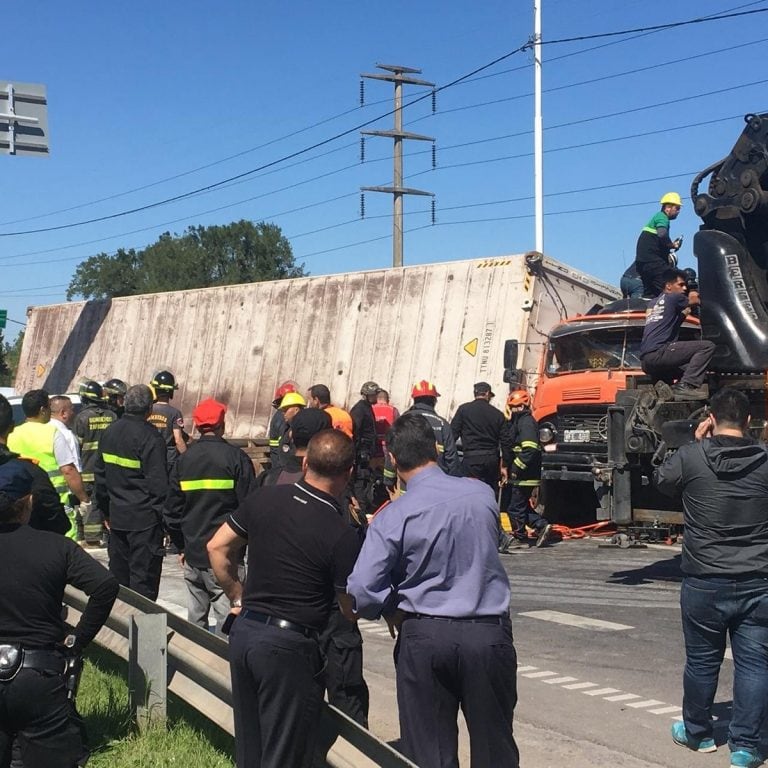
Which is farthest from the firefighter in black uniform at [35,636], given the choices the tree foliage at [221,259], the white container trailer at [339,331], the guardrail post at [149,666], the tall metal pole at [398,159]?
the tree foliage at [221,259]

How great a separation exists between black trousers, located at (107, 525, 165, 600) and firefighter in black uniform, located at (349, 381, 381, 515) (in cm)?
532

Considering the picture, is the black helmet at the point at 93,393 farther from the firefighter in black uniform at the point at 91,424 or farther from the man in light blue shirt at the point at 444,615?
the man in light blue shirt at the point at 444,615

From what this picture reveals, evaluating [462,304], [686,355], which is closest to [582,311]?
[462,304]

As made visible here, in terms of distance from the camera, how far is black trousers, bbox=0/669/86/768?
14.1ft

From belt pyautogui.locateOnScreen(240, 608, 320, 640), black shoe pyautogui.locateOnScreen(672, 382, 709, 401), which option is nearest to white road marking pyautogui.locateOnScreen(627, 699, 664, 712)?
belt pyautogui.locateOnScreen(240, 608, 320, 640)

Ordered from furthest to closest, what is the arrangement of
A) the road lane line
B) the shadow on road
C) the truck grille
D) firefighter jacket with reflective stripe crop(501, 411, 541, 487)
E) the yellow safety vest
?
1. the truck grille
2. firefighter jacket with reflective stripe crop(501, 411, 541, 487)
3. the shadow on road
4. the yellow safety vest
5. the road lane line

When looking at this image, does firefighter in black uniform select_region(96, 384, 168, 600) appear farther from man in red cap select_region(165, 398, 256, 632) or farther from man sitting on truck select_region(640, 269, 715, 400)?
man sitting on truck select_region(640, 269, 715, 400)

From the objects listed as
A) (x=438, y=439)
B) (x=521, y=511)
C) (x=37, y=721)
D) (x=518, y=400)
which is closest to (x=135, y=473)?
(x=37, y=721)

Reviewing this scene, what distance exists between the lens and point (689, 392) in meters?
10.4

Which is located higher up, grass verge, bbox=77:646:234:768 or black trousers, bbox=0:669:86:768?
black trousers, bbox=0:669:86:768

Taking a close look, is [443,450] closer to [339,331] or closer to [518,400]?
[518,400]

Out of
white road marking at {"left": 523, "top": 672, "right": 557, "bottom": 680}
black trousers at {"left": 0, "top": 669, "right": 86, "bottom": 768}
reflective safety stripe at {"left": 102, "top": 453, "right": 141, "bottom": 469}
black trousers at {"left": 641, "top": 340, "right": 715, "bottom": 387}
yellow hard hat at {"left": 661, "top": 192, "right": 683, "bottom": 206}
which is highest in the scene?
yellow hard hat at {"left": 661, "top": 192, "right": 683, "bottom": 206}

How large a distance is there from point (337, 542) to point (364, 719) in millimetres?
1535

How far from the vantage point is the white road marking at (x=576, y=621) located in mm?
8820
